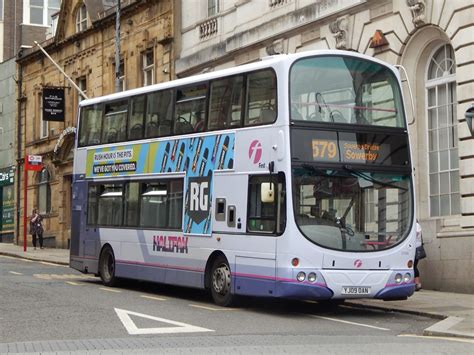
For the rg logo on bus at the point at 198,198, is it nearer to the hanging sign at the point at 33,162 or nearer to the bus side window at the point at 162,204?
the bus side window at the point at 162,204

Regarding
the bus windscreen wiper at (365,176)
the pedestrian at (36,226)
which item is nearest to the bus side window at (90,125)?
the bus windscreen wiper at (365,176)

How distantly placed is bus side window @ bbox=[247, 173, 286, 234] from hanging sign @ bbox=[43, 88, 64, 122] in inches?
1086

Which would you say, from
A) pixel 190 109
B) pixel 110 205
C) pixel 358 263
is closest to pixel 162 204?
pixel 190 109

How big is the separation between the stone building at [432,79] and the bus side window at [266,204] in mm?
3750

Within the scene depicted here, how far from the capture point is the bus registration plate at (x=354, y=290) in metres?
14.2

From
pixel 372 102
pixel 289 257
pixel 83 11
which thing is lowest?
pixel 289 257

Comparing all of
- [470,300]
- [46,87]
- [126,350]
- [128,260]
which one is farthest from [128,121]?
[46,87]

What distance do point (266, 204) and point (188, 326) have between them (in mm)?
2785

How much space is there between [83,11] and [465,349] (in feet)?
114

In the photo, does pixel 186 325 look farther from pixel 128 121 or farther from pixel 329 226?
pixel 128 121

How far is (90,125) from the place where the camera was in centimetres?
2133

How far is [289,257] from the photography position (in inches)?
555

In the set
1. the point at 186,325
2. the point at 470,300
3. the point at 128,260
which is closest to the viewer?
the point at 186,325

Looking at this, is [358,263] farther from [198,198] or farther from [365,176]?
[198,198]
